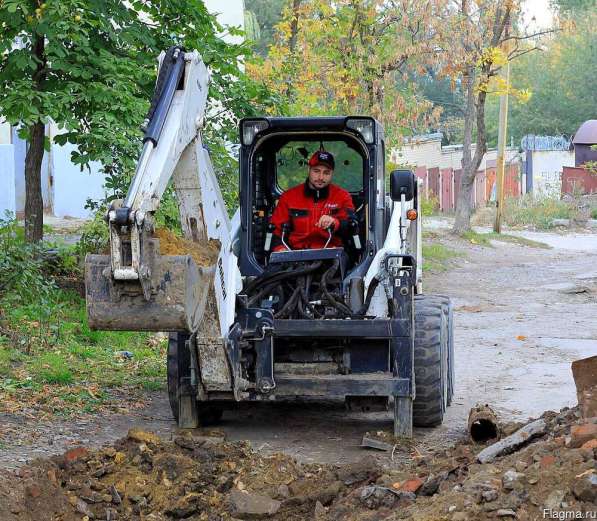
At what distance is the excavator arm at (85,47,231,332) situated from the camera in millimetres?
6211

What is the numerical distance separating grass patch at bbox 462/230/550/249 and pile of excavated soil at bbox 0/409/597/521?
872 inches

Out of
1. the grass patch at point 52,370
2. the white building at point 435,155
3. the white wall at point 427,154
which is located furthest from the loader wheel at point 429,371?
the white wall at point 427,154

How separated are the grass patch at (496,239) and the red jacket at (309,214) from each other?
807 inches

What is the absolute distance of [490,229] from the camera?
35.4 metres

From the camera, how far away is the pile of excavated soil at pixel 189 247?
6.84 m

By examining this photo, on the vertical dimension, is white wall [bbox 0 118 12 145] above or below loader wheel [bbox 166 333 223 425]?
above

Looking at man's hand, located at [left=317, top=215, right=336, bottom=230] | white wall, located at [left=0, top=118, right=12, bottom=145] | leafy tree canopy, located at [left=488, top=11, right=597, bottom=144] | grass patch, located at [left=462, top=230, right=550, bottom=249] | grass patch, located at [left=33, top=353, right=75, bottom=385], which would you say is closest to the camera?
man's hand, located at [left=317, top=215, right=336, bottom=230]

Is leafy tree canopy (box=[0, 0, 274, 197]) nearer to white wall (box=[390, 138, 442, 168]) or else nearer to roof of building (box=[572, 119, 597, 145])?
roof of building (box=[572, 119, 597, 145])

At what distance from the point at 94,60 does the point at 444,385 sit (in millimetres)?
5257

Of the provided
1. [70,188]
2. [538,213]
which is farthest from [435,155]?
[70,188]

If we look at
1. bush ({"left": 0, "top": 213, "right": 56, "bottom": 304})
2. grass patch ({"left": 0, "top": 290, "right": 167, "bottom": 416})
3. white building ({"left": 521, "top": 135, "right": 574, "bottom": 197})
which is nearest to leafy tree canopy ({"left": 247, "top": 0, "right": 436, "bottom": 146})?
grass patch ({"left": 0, "top": 290, "right": 167, "bottom": 416})

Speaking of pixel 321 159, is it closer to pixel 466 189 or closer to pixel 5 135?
pixel 5 135

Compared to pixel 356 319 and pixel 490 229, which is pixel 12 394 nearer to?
pixel 356 319

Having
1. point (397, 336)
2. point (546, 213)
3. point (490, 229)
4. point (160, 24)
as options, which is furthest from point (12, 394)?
point (546, 213)
